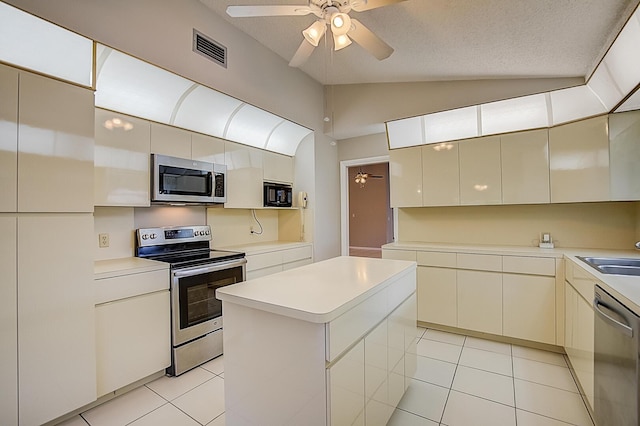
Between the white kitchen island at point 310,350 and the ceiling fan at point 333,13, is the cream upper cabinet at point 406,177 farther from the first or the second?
the white kitchen island at point 310,350

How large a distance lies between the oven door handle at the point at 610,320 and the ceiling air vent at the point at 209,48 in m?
3.37

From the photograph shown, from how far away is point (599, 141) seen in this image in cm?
260

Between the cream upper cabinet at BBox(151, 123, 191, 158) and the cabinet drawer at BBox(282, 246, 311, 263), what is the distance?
1.59m

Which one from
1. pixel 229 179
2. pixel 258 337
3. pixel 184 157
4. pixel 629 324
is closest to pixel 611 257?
pixel 629 324

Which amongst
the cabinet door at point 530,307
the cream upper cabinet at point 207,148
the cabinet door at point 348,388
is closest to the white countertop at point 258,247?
the cream upper cabinet at point 207,148

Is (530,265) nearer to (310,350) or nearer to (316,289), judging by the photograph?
(316,289)

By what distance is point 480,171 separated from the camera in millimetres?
3217

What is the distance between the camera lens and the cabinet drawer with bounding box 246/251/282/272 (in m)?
3.22

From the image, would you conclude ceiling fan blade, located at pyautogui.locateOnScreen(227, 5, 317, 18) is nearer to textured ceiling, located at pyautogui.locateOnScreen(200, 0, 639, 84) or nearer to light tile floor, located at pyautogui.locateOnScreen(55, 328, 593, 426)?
textured ceiling, located at pyautogui.locateOnScreen(200, 0, 639, 84)

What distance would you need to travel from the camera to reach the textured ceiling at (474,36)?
1.94m

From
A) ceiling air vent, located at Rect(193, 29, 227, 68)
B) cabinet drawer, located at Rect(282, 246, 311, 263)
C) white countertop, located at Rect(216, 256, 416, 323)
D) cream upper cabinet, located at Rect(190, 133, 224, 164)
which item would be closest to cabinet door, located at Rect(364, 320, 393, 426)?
white countertop, located at Rect(216, 256, 416, 323)

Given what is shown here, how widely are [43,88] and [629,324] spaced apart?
325 cm

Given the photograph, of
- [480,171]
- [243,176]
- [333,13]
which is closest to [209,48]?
[243,176]

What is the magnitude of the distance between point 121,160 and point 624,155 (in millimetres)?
4208
